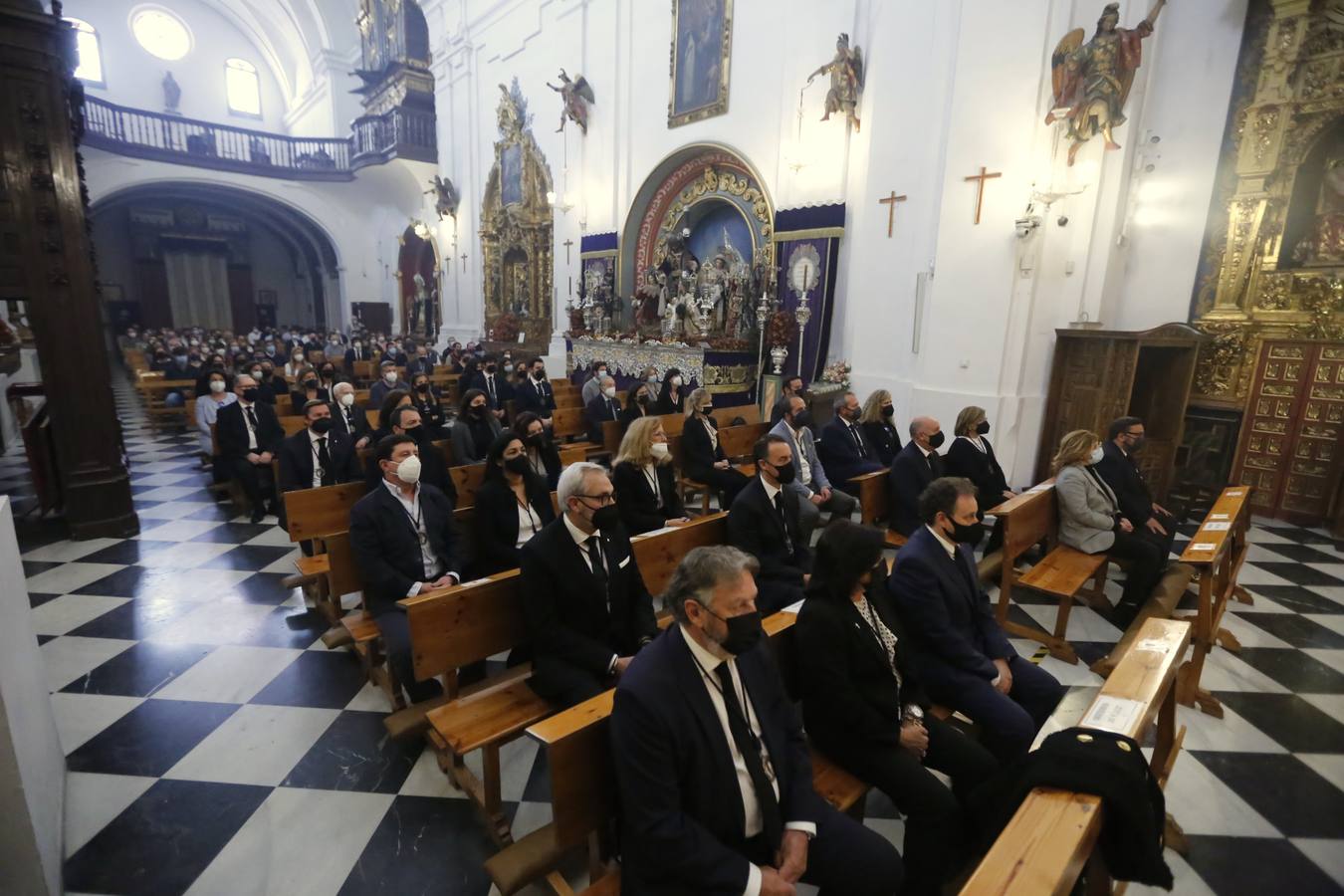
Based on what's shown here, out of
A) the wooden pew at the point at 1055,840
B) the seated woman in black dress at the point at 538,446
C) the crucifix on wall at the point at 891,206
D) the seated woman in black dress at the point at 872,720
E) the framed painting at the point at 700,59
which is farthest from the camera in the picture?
the framed painting at the point at 700,59

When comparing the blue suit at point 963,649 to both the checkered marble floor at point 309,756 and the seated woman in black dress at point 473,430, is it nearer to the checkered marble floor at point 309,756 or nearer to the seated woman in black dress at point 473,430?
the checkered marble floor at point 309,756

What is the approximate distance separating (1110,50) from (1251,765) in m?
6.00

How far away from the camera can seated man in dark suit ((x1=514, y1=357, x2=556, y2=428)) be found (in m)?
7.55

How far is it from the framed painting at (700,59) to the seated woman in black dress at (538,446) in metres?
7.41

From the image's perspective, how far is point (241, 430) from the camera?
563 centimetres

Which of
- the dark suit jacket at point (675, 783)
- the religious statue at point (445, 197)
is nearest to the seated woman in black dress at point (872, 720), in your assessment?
the dark suit jacket at point (675, 783)

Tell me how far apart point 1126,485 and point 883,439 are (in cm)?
187

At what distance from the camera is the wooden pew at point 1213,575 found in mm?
3004

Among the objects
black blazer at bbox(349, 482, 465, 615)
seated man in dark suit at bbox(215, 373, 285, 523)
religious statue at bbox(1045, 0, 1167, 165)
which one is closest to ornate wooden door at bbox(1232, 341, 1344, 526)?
religious statue at bbox(1045, 0, 1167, 165)

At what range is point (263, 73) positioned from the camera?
911 inches

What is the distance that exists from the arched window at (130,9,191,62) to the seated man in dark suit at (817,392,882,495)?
27418 mm

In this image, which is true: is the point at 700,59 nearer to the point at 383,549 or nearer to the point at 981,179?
the point at 981,179

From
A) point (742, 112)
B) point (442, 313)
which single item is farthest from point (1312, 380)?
point (442, 313)

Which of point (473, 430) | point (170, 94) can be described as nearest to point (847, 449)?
point (473, 430)
